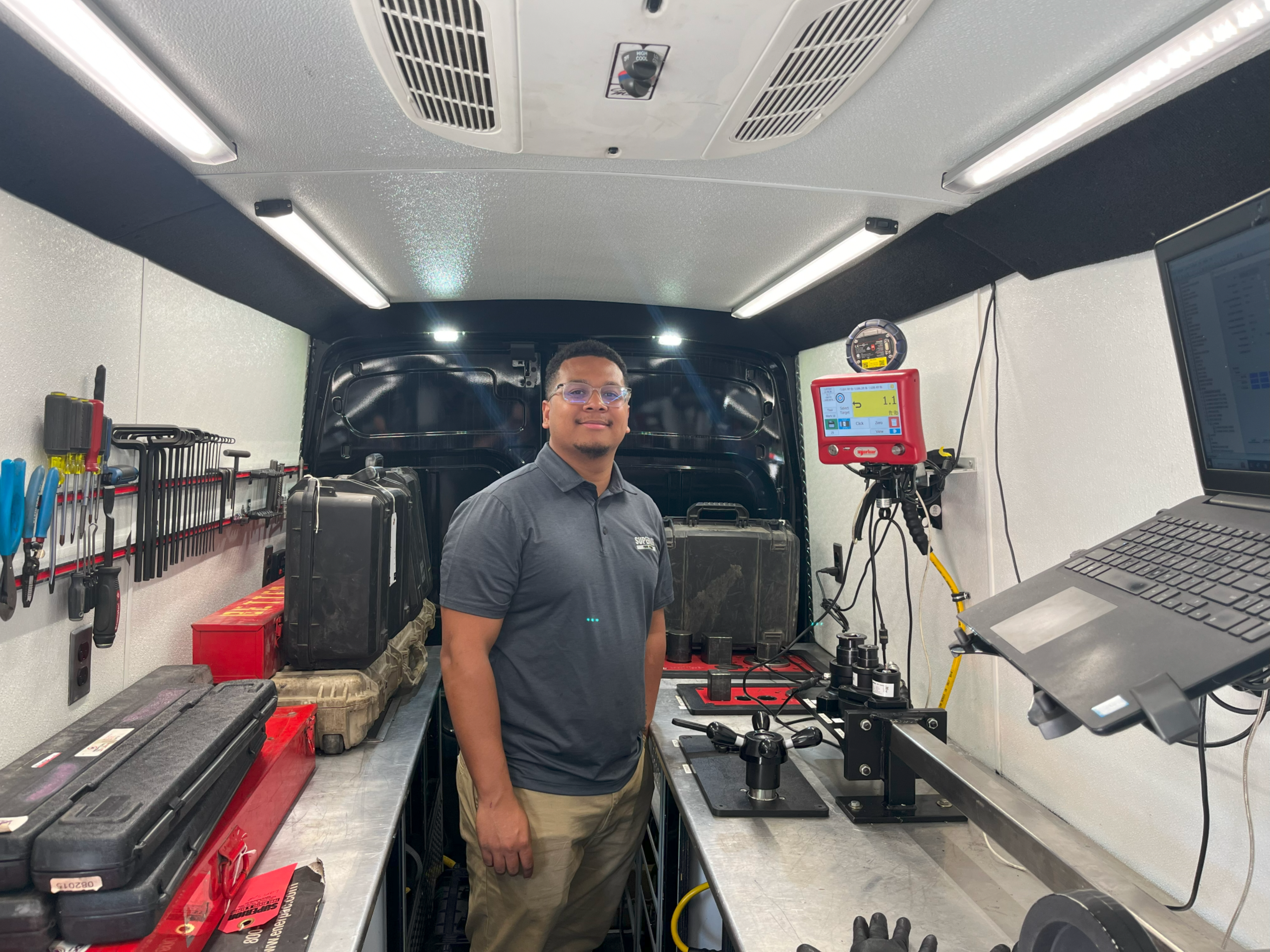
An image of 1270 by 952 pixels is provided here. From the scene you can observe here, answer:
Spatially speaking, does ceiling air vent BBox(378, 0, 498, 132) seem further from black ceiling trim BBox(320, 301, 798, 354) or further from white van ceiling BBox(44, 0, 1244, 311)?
black ceiling trim BBox(320, 301, 798, 354)

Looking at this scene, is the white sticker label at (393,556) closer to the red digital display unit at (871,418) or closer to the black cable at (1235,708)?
the red digital display unit at (871,418)

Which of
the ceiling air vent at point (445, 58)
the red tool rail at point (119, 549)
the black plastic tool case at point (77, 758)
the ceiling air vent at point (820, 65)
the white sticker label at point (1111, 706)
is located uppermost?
the ceiling air vent at point (445, 58)

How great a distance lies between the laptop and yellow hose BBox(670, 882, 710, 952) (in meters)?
1.36

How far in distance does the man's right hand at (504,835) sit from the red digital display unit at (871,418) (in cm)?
146

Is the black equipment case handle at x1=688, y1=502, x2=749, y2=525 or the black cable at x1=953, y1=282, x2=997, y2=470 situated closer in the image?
the black cable at x1=953, y1=282, x2=997, y2=470

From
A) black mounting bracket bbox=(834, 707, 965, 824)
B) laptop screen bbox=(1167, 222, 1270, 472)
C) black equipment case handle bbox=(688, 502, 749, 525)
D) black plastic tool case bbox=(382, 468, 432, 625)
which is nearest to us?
laptop screen bbox=(1167, 222, 1270, 472)

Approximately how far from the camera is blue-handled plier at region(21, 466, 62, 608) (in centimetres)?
155

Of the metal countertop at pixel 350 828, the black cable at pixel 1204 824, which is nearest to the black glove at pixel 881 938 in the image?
the black cable at pixel 1204 824

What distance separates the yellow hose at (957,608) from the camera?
2271 mm

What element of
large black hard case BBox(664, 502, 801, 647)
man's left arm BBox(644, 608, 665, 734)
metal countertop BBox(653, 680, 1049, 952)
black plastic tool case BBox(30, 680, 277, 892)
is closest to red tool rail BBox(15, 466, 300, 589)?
black plastic tool case BBox(30, 680, 277, 892)

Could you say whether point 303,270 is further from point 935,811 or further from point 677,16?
point 935,811

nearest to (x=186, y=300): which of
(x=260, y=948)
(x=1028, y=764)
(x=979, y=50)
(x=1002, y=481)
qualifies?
(x=260, y=948)

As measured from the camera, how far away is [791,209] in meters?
2.12

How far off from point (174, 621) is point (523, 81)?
6.50 feet
